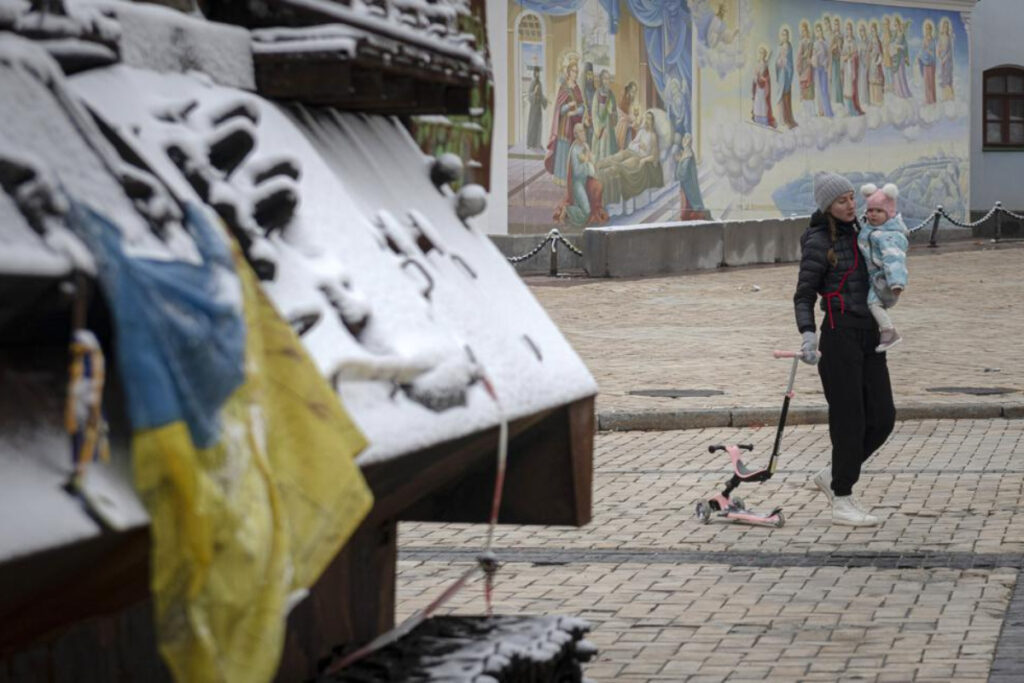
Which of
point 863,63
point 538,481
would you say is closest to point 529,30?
point 863,63

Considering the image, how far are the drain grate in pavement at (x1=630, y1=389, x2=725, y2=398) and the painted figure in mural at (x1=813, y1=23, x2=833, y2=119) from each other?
23.7m

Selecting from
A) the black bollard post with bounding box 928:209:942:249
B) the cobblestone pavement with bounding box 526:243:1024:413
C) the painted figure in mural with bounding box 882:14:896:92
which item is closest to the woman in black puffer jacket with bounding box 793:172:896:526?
the cobblestone pavement with bounding box 526:243:1024:413

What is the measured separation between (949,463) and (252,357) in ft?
30.3

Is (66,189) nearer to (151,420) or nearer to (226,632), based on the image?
(151,420)

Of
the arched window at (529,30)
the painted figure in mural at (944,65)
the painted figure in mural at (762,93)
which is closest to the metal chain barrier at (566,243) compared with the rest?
the arched window at (529,30)

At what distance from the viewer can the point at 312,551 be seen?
2586mm

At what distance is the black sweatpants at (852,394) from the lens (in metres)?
9.00

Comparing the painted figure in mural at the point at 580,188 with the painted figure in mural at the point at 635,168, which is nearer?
the painted figure in mural at the point at 580,188

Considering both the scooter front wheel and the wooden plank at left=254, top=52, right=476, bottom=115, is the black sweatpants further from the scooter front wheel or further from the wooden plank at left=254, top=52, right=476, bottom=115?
the wooden plank at left=254, top=52, right=476, bottom=115

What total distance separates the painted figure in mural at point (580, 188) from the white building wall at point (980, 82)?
12026 mm

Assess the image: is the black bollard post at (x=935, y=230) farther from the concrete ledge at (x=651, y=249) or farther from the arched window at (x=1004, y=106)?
the concrete ledge at (x=651, y=249)

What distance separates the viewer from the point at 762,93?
119 ft

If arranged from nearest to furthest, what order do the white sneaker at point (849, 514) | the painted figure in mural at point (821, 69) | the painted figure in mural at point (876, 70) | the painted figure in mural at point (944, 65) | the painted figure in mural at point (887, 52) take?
the white sneaker at point (849, 514)
the painted figure in mural at point (821, 69)
the painted figure in mural at point (876, 70)
the painted figure in mural at point (887, 52)
the painted figure in mural at point (944, 65)

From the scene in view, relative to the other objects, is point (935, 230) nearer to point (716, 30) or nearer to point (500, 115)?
point (716, 30)
